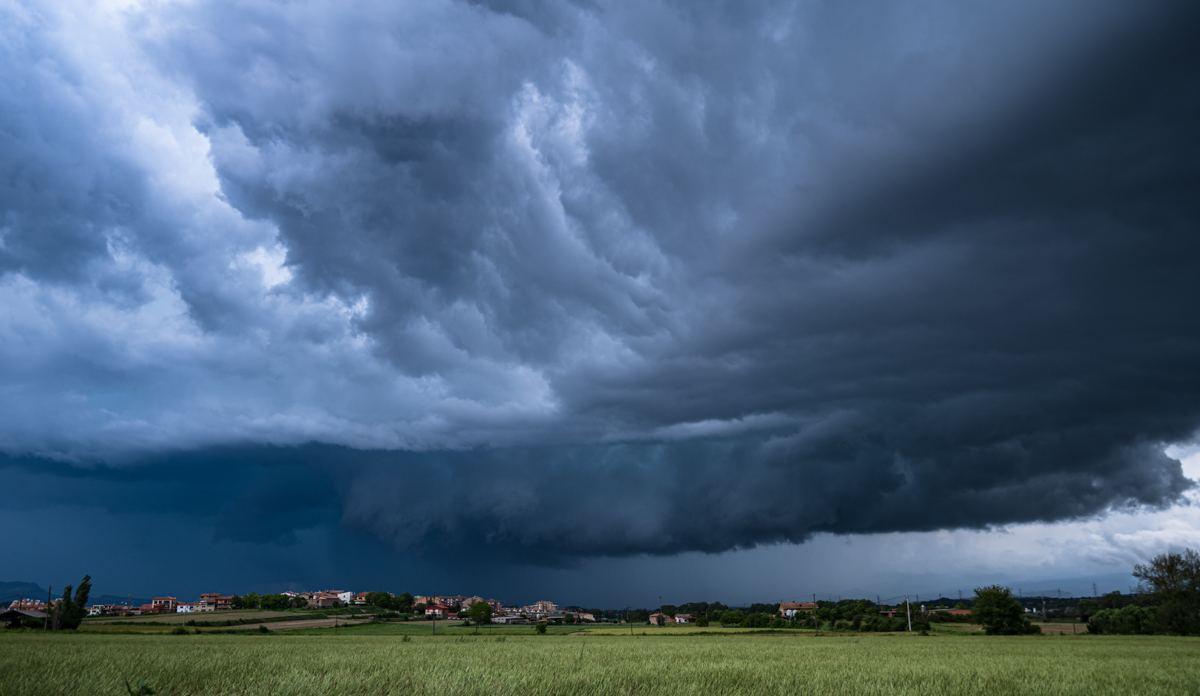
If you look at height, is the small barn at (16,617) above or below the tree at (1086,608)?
above

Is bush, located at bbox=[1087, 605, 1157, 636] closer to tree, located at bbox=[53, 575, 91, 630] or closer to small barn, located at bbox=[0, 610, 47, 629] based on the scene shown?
tree, located at bbox=[53, 575, 91, 630]

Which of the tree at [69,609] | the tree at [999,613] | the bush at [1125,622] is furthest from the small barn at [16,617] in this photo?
the bush at [1125,622]

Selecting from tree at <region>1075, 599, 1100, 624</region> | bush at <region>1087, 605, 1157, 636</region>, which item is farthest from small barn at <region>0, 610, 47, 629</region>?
tree at <region>1075, 599, 1100, 624</region>

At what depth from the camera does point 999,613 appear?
99.5 meters

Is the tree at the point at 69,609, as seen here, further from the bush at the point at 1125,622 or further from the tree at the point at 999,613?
the bush at the point at 1125,622

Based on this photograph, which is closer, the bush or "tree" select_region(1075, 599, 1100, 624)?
the bush

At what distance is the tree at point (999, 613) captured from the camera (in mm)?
98250

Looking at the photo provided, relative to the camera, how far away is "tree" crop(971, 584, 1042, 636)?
98.2 meters

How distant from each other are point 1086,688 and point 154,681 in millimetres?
19141

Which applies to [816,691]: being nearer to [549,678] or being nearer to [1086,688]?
[549,678]

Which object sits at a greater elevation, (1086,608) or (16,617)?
(16,617)

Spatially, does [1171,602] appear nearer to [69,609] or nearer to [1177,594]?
[1177,594]

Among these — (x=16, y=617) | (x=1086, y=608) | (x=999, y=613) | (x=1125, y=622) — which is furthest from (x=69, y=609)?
(x=1086, y=608)

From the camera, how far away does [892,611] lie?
601 ft
